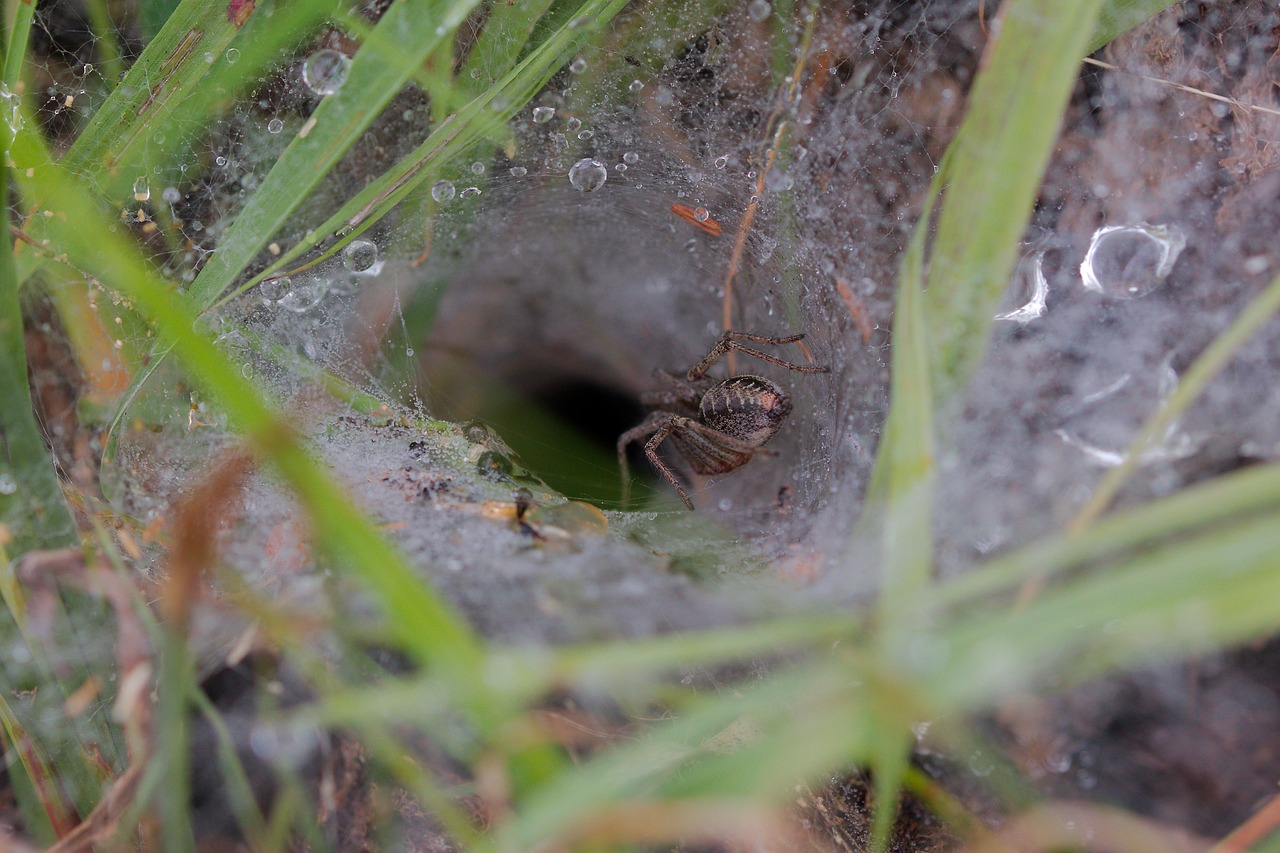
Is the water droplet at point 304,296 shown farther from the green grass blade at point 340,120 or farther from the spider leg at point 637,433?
the spider leg at point 637,433

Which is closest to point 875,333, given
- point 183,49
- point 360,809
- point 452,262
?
point 452,262

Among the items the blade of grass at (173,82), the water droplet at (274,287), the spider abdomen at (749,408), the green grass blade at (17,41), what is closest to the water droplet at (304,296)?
the water droplet at (274,287)

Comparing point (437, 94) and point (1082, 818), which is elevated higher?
point (437, 94)

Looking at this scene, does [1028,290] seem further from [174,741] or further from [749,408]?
[174,741]

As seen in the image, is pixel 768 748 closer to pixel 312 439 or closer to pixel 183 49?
pixel 312 439

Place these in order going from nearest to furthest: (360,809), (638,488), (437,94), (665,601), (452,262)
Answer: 1. (665,601)
2. (360,809)
3. (437,94)
4. (452,262)
5. (638,488)

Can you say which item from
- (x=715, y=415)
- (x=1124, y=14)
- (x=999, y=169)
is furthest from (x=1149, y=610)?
(x=715, y=415)
